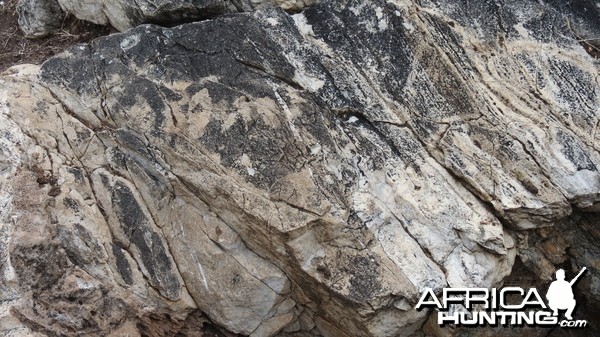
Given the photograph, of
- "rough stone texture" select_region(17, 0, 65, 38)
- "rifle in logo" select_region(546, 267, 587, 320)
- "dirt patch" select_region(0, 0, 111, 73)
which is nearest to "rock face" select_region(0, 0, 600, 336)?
"rifle in logo" select_region(546, 267, 587, 320)

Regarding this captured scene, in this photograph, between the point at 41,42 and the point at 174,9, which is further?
the point at 41,42

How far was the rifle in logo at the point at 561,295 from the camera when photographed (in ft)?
22.2

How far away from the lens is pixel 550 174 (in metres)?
6.34

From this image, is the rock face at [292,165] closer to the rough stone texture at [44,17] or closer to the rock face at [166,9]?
the rock face at [166,9]

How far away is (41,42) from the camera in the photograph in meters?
7.91

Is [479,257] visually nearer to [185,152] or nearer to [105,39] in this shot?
[185,152]

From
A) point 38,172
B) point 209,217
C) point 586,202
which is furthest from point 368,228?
point 38,172

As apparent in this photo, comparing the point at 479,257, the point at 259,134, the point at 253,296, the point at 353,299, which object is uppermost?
the point at 259,134

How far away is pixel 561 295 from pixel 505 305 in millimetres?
617

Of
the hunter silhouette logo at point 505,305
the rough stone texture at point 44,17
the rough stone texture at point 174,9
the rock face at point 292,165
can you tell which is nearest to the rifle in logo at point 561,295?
the hunter silhouette logo at point 505,305

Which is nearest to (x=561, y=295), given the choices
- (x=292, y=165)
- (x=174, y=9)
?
(x=292, y=165)

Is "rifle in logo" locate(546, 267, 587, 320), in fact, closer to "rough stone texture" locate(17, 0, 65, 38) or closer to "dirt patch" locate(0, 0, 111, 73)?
"dirt patch" locate(0, 0, 111, 73)

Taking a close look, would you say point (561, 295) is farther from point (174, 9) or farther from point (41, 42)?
point (41, 42)

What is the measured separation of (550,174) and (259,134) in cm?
284
